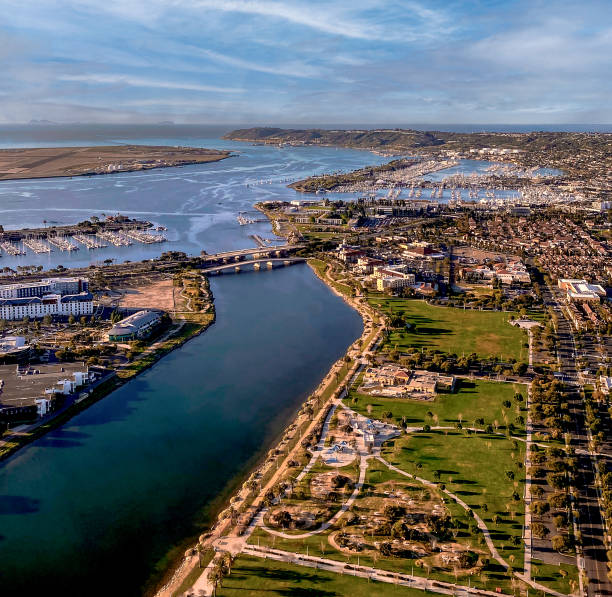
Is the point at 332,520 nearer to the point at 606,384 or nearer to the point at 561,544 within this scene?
the point at 561,544

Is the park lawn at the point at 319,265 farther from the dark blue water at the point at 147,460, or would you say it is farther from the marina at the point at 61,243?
the marina at the point at 61,243

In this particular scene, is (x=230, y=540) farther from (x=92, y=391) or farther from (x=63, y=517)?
(x=92, y=391)

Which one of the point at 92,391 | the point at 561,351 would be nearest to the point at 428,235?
the point at 561,351

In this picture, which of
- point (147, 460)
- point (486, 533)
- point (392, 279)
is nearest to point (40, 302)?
point (147, 460)

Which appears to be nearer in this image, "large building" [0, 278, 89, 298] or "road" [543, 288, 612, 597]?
"road" [543, 288, 612, 597]

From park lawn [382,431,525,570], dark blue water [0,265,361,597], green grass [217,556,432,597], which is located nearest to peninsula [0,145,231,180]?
dark blue water [0,265,361,597]

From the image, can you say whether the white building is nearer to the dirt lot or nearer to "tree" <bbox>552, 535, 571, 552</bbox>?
the dirt lot
